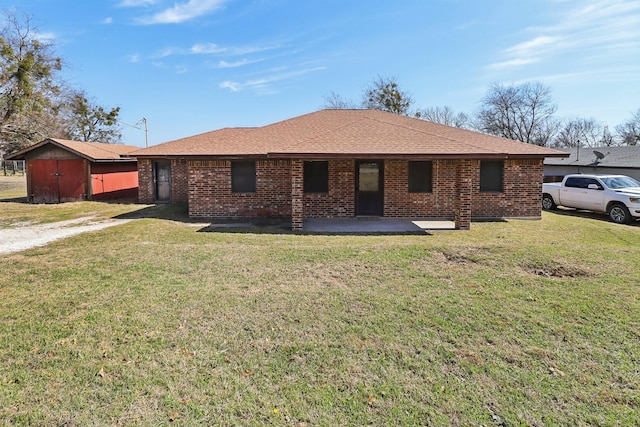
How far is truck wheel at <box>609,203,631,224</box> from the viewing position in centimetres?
1268

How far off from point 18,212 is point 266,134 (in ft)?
31.3

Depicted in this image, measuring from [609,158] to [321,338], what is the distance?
87.0 feet

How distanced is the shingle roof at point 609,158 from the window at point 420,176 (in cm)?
1355

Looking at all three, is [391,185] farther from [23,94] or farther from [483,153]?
[23,94]

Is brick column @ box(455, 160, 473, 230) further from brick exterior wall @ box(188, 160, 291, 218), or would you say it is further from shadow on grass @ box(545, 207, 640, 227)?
shadow on grass @ box(545, 207, 640, 227)

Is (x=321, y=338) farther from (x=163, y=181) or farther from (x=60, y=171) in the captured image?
(x=60, y=171)

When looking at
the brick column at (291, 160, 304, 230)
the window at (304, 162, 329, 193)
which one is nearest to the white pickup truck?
the window at (304, 162, 329, 193)

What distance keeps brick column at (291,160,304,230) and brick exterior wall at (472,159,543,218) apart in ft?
19.6

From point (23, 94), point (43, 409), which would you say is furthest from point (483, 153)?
point (23, 94)

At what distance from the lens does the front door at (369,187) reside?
1250 centimetres

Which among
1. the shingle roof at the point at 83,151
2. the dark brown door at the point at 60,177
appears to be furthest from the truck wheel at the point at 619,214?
the dark brown door at the point at 60,177

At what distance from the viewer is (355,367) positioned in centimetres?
366

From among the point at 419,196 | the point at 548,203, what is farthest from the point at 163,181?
the point at 548,203

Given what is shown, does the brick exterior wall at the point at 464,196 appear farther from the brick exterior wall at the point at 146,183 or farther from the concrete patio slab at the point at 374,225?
the brick exterior wall at the point at 146,183
